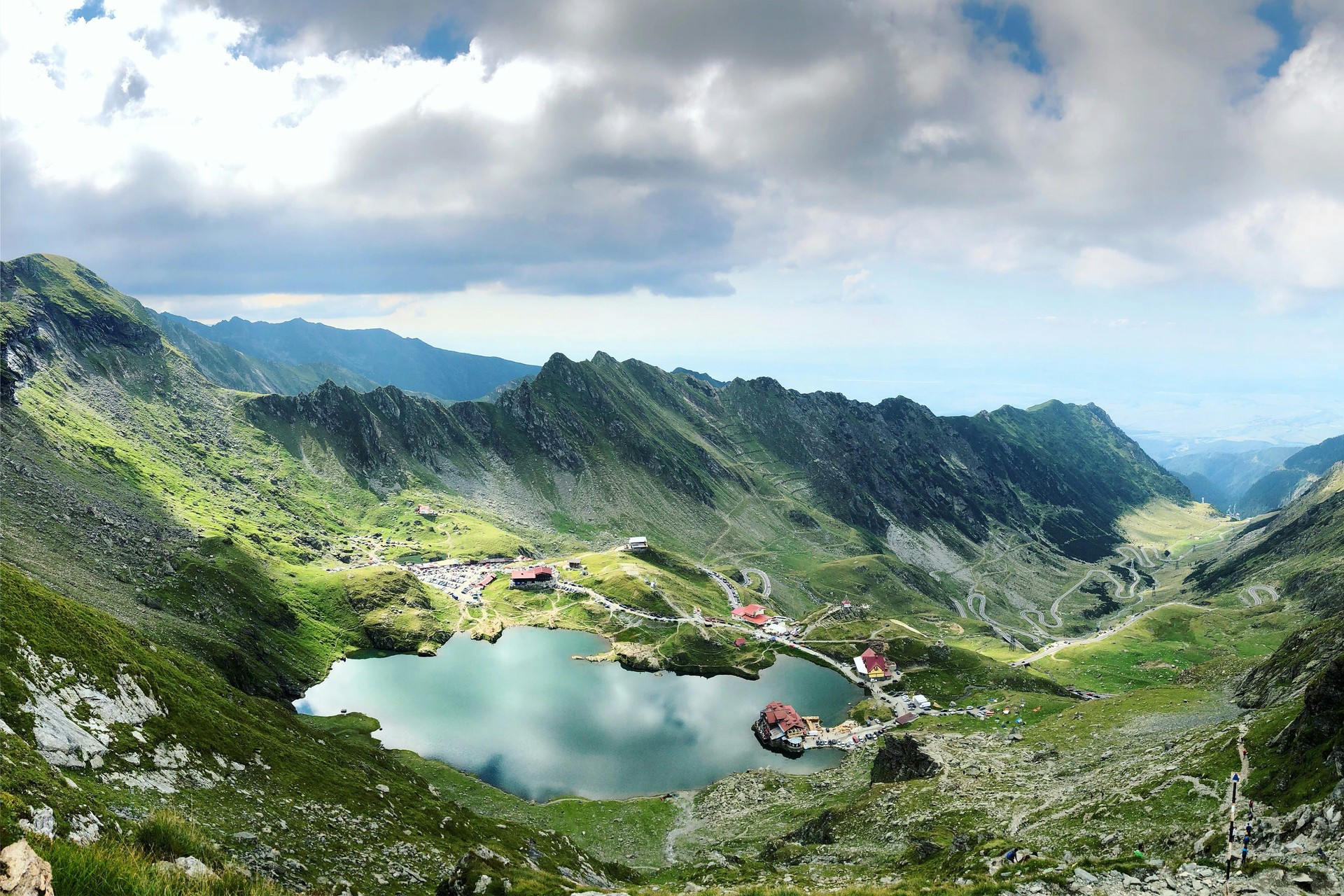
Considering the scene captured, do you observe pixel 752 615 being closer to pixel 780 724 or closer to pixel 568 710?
pixel 780 724

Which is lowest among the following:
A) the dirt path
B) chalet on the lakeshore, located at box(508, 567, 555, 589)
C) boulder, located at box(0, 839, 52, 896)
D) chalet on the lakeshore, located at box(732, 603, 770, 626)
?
the dirt path

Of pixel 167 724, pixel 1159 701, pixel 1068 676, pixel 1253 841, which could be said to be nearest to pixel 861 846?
pixel 1253 841

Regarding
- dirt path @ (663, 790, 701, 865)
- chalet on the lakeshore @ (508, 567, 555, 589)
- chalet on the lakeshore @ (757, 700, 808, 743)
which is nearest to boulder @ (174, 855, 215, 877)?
dirt path @ (663, 790, 701, 865)

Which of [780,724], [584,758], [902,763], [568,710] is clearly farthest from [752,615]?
[902,763]

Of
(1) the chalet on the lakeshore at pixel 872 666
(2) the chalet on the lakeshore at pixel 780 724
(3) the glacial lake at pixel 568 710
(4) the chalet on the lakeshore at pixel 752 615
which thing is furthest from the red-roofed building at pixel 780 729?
(4) the chalet on the lakeshore at pixel 752 615

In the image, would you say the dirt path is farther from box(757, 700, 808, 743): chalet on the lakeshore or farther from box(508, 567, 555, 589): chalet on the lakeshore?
box(508, 567, 555, 589): chalet on the lakeshore

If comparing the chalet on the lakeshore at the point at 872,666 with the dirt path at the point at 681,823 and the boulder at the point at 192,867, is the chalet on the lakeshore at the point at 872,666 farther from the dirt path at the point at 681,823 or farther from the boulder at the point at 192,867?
the boulder at the point at 192,867
